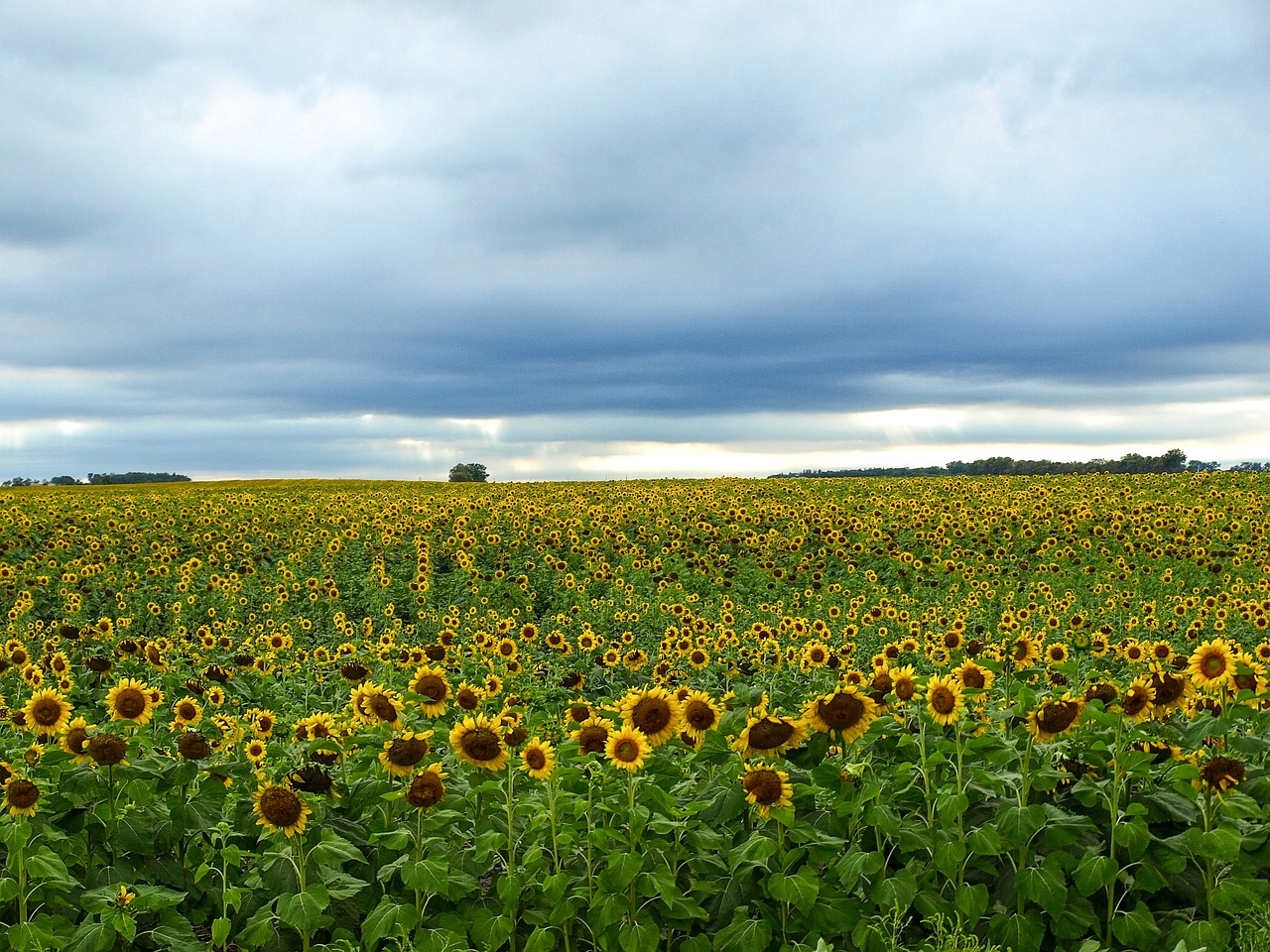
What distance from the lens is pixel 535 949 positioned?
4.81 m

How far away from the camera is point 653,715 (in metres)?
5.34

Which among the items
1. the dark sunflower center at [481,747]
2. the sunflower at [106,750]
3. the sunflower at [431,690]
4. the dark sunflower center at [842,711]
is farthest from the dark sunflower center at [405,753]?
the dark sunflower center at [842,711]

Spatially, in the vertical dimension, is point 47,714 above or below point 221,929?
above

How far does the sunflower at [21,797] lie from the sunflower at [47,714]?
0.91 m

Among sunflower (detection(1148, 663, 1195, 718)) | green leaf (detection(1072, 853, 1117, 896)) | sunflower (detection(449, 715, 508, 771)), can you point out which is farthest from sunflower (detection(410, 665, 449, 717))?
sunflower (detection(1148, 663, 1195, 718))

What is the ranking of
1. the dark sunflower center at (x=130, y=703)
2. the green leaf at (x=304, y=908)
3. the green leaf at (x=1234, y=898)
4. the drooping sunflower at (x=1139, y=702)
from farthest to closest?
the dark sunflower center at (x=130, y=703) → the drooping sunflower at (x=1139, y=702) → the green leaf at (x=1234, y=898) → the green leaf at (x=304, y=908)

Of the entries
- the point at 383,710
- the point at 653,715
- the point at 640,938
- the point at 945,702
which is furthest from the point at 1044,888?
the point at 383,710

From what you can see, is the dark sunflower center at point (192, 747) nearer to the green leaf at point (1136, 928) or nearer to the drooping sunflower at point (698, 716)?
the drooping sunflower at point (698, 716)

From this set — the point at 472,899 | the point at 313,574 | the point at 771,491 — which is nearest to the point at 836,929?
the point at 472,899

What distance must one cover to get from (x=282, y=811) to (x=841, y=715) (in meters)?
2.87

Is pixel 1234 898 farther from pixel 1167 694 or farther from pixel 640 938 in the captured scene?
pixel 640 938

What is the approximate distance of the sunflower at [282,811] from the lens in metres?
4.77

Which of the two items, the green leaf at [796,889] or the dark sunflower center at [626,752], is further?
the dark sunflower center at [626,752]

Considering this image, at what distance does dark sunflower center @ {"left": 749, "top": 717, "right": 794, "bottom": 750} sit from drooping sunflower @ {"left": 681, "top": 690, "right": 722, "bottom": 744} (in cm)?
44
